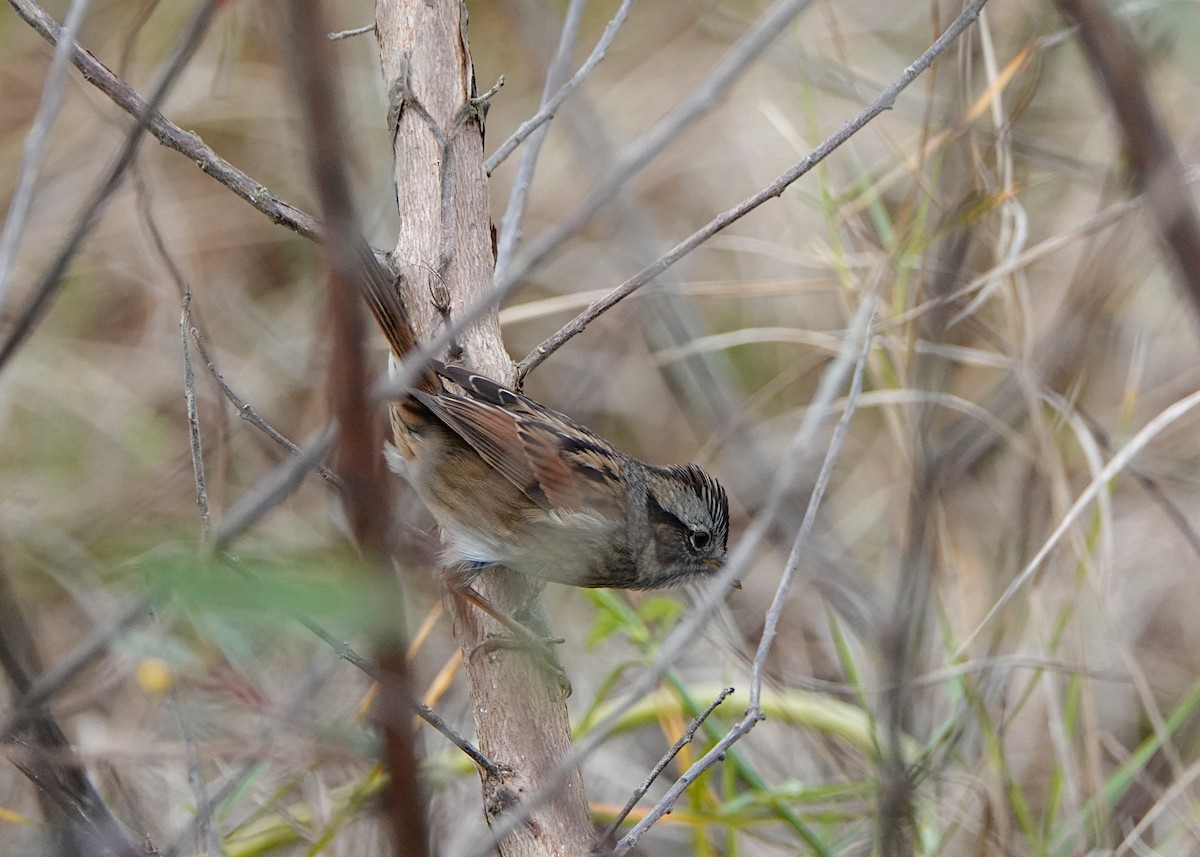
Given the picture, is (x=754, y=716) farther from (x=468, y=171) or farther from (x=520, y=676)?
(x=468, y=171)

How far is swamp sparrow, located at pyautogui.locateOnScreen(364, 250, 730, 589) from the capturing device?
3.41 metres

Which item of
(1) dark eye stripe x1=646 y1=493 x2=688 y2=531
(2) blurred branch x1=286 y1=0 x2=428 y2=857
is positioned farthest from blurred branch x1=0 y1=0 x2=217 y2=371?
(1) dark eye stripe x1=646 y1=493 x2=688 y2=531

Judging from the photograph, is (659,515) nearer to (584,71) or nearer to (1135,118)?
(584,71)

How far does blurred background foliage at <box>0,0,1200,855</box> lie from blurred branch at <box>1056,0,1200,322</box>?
1.56 feet

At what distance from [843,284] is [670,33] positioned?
342 centimetres

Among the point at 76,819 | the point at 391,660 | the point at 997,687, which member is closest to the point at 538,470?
the point at 997,687

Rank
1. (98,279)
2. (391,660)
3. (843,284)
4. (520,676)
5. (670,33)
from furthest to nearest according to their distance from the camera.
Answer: (670,33)
(98,279)
(843,284)
(520,676)
(391,660)

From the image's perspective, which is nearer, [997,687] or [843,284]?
[997,687]

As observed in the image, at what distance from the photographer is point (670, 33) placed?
6.87 m

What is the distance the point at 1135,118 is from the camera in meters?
0.88

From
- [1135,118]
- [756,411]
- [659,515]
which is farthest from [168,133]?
[756,411]

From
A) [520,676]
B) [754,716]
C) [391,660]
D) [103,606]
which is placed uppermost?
[103,606]

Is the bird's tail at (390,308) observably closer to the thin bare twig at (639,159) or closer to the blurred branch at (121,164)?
the blurred branch at (121,164)

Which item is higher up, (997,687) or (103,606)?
(103,606)
